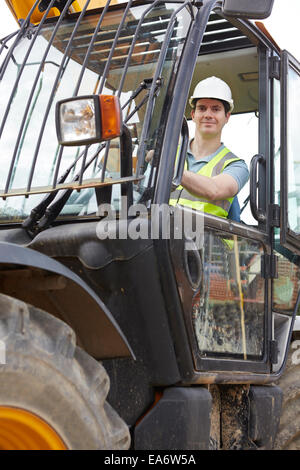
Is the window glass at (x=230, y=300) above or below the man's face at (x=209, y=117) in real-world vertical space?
below

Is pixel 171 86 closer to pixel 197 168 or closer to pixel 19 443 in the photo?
pixel 197 168

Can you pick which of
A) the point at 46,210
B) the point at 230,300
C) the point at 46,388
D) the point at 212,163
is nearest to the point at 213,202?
the point at 212,163

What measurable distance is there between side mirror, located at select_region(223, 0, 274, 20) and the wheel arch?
124cm

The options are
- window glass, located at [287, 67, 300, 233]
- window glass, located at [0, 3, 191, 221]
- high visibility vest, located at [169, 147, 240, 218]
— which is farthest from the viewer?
window glass, located at [287, 67, 300, 233]

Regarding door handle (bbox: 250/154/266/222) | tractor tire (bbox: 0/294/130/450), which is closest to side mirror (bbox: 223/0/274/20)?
door handle (bbox: 250/154/266/222)

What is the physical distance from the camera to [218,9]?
3.35 meters

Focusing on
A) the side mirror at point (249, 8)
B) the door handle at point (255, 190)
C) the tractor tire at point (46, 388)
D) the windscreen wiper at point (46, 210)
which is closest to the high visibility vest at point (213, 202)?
the door handle at point (255, 190)

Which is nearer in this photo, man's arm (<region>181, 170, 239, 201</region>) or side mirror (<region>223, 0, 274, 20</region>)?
side mirror (<region>223, 0, 274, 20</region>)

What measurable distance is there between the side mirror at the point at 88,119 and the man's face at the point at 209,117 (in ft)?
5.59

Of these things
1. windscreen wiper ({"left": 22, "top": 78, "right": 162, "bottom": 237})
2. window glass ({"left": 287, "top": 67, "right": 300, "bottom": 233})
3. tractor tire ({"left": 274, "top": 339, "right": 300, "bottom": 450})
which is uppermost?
window glass ({"left": 287, "top": 67, "right": 300, "bottom": 233})

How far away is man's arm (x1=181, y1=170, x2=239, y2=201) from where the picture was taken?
3.38m

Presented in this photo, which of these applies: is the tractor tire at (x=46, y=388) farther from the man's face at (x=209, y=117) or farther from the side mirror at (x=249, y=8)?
the man's face at (x=209, y=117)

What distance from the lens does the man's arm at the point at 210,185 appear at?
3383 mm

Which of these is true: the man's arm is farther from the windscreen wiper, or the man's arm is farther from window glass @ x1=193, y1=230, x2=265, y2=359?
the windscreen wiper
